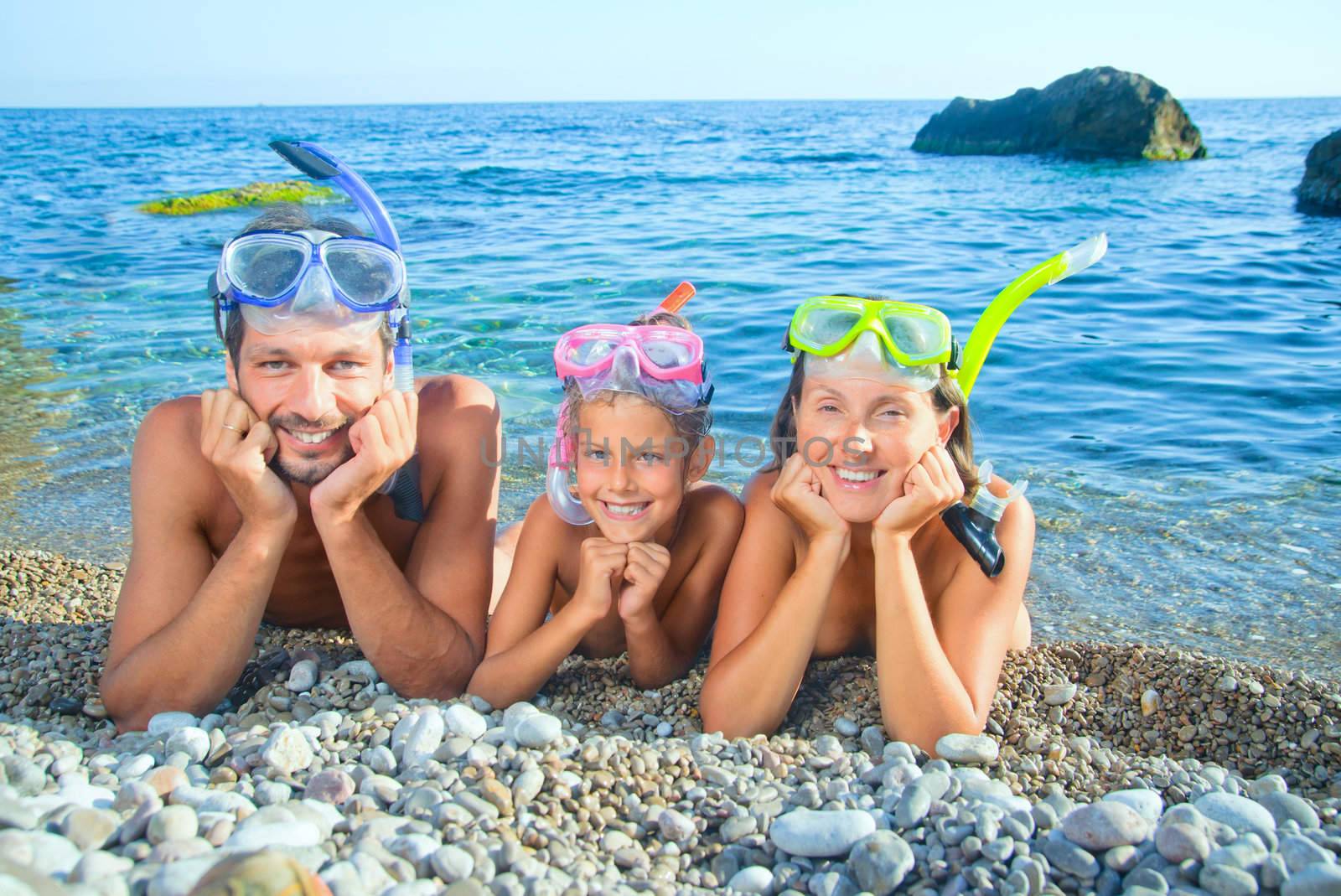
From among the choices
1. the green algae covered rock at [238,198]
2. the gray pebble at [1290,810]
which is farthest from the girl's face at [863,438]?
the green algae covered rock at [238,198]

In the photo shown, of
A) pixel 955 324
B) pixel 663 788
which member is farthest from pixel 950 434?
pixel 955 324

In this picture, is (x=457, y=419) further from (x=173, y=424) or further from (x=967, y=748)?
(x=967, y=748)

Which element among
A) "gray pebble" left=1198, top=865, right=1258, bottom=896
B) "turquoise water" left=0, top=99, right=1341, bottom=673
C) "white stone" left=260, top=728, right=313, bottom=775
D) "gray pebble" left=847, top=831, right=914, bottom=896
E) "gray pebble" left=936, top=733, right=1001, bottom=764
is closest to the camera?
"gray pebble" left=1198, top=865, right=1258, bottom=896

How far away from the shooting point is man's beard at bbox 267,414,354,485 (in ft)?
11.5

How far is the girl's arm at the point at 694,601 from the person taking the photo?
3801mm

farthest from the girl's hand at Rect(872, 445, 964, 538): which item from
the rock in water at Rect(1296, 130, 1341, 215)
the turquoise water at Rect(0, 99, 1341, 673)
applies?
the rock in water at Rect(1296, 130, 1341, 215)

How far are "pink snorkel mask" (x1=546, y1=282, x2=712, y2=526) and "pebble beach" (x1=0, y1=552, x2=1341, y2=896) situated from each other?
29.3 inches

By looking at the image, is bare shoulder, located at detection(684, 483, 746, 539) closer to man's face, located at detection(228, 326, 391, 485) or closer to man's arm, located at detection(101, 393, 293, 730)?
man's face, located at detection(228, 326, 391, 485)

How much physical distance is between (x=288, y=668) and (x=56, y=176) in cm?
3069

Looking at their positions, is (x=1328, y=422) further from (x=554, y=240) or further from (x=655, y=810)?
(x=554, y=240)

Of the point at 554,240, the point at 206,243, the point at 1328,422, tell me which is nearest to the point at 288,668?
the point at 1328,422

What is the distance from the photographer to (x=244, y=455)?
3336 millimetres

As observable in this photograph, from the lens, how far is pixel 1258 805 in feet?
8.79

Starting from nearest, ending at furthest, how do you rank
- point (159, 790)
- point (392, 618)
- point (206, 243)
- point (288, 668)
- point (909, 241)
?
point (159, 790)
point (392, 618)
point (288, 668)
point (909, 241)
point (206, 243)
